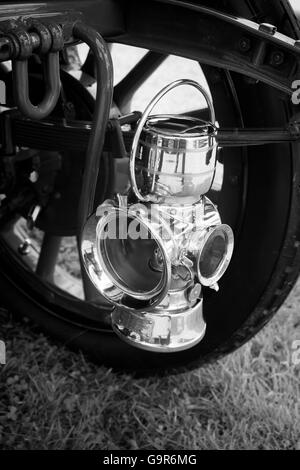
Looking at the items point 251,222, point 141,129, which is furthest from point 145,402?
point 141,129

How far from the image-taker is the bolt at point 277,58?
1256mm

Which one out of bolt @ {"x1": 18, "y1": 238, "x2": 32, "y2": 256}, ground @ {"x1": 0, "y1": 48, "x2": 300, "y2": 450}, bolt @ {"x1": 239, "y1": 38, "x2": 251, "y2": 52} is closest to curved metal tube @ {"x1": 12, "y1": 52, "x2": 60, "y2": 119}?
bolt @ {"x1": 239, "y1": 38, "x2": 251, "y2": 52}

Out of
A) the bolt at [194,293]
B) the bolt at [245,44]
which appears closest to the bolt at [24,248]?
the bolt at [194,293]

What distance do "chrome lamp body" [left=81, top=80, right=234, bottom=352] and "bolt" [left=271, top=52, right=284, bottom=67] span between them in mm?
155

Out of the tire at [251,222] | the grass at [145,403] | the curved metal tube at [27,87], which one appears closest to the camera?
the curved metal tube at [27,87]

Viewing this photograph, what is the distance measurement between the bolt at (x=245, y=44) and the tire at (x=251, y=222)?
0.37 feet

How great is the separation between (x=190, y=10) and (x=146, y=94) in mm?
1329

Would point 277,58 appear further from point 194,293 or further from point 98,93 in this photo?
point 194,293

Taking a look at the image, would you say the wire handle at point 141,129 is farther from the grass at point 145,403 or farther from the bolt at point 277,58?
the grass at point 145,403

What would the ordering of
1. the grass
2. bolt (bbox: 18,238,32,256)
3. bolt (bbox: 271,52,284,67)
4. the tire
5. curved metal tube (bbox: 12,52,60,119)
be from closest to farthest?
curved metal tube (bbox: 12,52,60,119) → bolt (bbox: 271,52,284,67) → the tire → the grass → bolt (bbox: 18,238,32,256)

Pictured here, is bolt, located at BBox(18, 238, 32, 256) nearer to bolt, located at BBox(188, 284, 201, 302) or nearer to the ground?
the ground

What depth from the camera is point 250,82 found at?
4.62 feet

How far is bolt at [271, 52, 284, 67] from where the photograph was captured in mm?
1256
